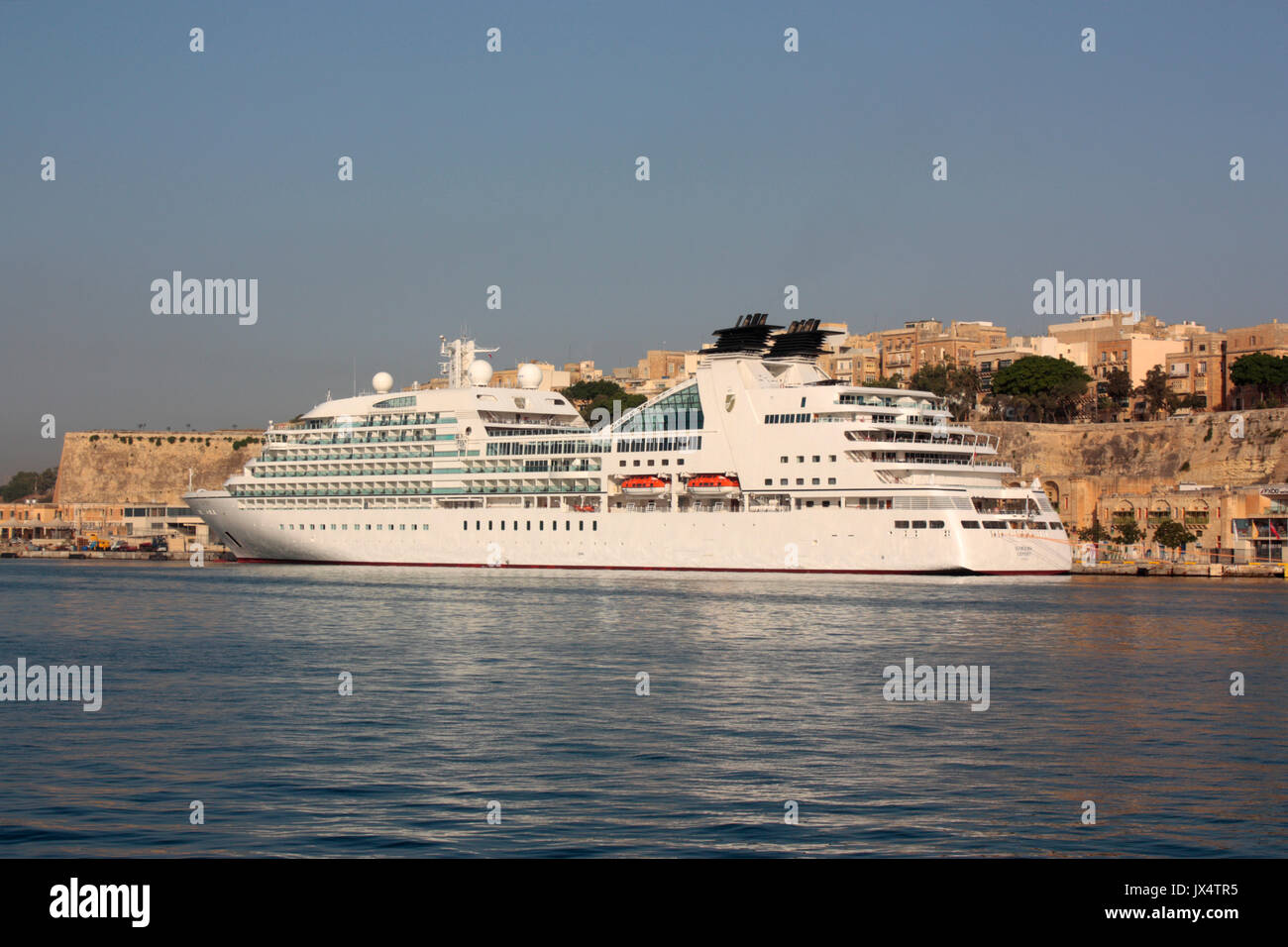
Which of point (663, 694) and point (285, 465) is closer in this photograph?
point (663, 694)

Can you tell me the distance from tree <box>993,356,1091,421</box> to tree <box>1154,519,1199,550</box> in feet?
121

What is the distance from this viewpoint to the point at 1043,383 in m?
117

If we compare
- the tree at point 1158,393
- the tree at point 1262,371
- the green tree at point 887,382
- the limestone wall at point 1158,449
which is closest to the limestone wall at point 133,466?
the green tree at point 887,382

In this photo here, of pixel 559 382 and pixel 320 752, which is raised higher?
pixel 559 382

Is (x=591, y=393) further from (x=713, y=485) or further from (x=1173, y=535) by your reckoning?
(x=713, y=485)

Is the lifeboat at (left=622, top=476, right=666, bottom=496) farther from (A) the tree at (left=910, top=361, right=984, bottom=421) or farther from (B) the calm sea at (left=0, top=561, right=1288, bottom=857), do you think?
(A) the tree at (left=910, top=361, right=984, bottom=421)

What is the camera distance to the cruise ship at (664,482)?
196ft

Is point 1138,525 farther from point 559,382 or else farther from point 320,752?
point 559,382

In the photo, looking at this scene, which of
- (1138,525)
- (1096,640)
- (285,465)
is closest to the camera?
(1096,640)

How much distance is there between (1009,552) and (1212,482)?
45626 mm

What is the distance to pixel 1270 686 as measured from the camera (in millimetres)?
25547

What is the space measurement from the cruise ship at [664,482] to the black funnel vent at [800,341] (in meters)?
0.10
